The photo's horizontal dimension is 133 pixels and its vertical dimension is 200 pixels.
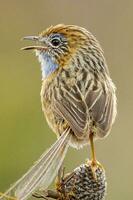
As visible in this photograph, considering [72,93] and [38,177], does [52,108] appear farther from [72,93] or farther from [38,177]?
[38,177]

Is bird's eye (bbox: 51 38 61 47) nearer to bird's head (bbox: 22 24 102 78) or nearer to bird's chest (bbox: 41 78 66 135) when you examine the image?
bird's head (bbox: 22 24 102 78)

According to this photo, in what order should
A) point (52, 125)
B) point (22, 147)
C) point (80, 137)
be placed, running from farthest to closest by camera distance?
1. point (22, 147)
2. point (52, 125)
3. point (80, 137)

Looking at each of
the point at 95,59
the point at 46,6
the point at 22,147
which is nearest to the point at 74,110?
the point at 95,59

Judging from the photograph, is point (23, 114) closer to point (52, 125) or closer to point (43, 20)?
point (43, 20)

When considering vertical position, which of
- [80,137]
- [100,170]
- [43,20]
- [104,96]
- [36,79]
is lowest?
[100,170]

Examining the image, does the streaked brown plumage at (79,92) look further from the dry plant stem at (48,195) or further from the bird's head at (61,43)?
the dry plant stem at (48,195)

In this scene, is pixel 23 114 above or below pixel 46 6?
below

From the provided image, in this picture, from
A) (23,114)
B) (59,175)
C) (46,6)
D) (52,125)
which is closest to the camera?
(59,175)
